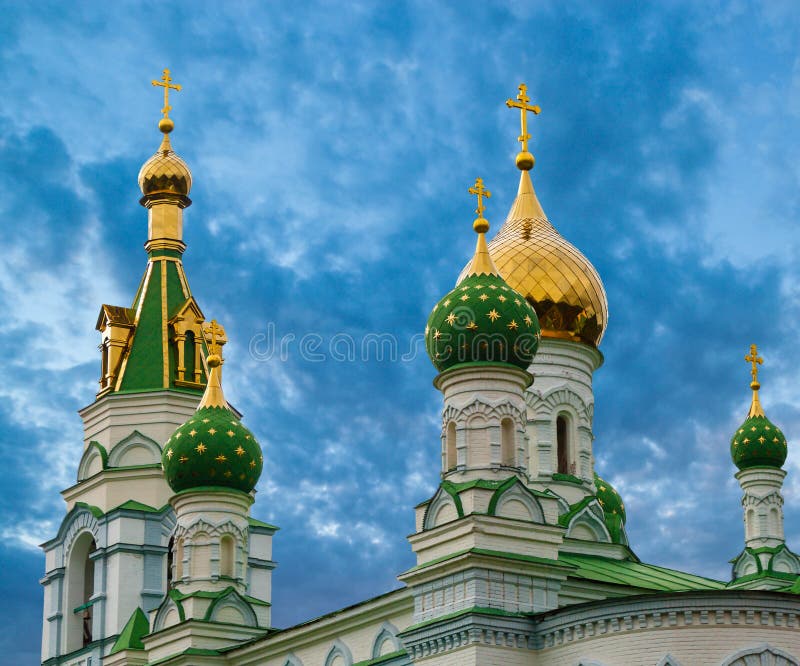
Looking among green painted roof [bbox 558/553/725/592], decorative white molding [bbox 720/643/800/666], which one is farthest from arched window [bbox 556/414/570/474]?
decorative white molding [bbox 720/643/800/666]

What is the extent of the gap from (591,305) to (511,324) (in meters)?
4.70

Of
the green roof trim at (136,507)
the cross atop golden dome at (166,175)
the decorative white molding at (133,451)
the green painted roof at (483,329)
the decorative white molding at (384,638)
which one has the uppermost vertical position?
the cross atop golden dome at (166,175)

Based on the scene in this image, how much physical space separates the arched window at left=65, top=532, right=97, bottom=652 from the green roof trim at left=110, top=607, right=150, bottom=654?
210 cm

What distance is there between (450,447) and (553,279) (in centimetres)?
485

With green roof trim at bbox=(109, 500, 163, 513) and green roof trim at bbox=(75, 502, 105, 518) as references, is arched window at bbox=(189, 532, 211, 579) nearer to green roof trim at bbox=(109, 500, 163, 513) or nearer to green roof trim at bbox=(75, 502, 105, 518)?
green roof trim at bbox=(109, 500, 163, 513)

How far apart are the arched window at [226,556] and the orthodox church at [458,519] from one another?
0.03 meters

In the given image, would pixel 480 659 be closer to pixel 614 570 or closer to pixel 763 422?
pixel 614 570

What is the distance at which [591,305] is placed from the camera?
91.2 ft

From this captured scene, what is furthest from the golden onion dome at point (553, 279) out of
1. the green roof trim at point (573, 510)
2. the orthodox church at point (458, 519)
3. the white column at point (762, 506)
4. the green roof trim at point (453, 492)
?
the green roof trim at point (453, 492)

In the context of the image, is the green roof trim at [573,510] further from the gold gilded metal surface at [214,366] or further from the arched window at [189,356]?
the arched window at [189,356]

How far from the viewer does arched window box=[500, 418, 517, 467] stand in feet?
76.0

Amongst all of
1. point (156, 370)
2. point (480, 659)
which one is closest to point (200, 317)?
point (156, 370)

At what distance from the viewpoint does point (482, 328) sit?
23.3 metres

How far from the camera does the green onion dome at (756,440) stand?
2833 cm
